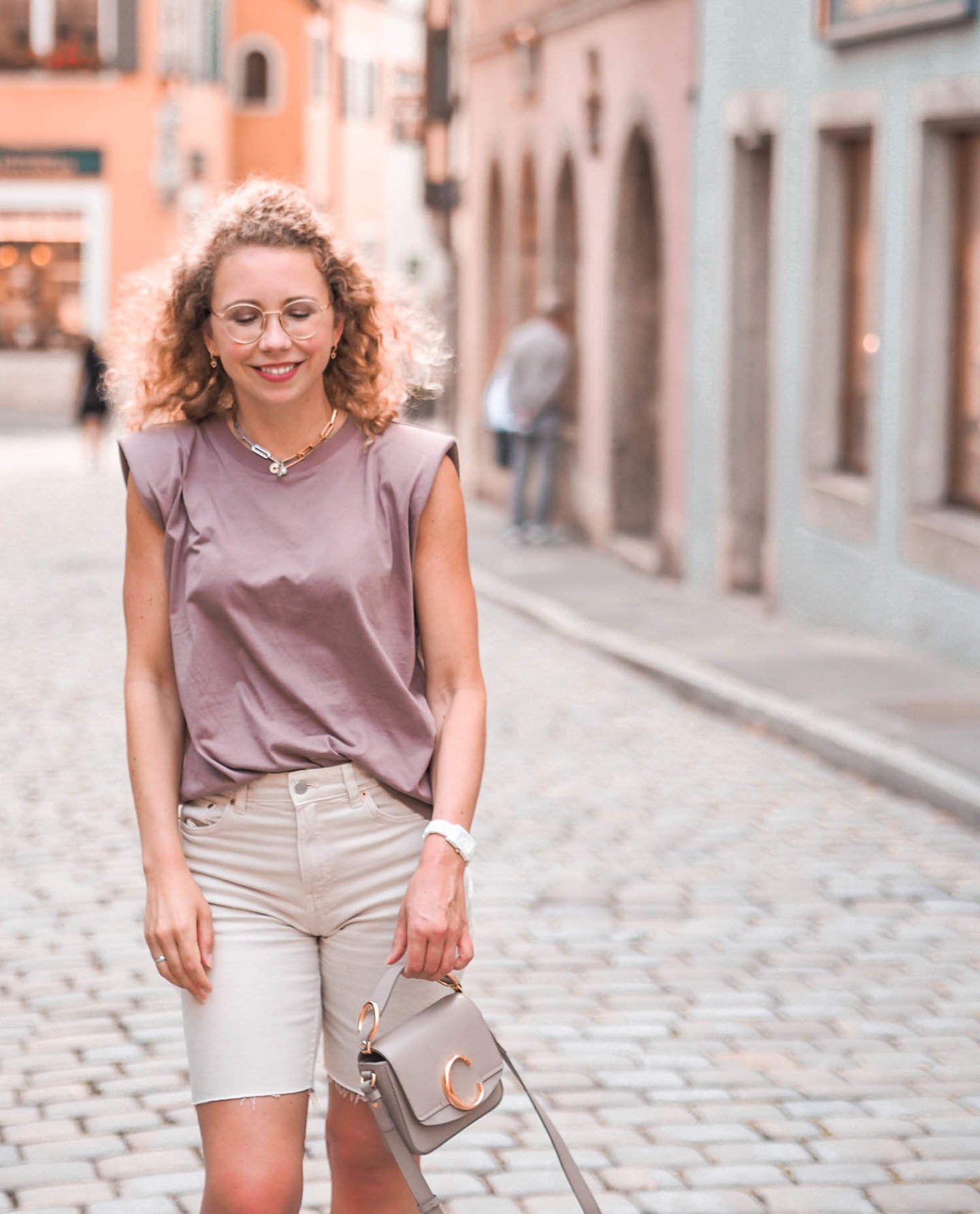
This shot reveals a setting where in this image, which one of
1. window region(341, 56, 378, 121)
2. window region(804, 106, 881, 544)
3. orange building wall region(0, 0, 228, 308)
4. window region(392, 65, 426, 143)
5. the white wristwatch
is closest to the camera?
the white wristwatch

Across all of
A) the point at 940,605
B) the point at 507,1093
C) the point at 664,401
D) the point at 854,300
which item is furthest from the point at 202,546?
the point at 664,401

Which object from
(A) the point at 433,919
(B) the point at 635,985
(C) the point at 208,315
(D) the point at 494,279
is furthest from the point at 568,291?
(A) the point at 433,919

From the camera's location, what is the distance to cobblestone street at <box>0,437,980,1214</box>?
4.71 m

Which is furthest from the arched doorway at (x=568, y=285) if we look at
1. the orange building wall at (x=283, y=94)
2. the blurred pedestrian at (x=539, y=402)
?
the orange building wall at (x=283, y=94)

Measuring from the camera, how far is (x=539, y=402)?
62.3 feet

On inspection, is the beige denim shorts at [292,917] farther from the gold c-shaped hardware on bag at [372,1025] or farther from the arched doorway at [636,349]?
the arched doorway at [636,349]

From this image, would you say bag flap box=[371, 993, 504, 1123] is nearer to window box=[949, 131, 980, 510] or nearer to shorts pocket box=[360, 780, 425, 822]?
shorts pocket box=[360, 780, 425, 822]

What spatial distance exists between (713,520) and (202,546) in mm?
12893

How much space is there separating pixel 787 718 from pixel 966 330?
305 centimetres

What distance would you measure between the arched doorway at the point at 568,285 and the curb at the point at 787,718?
18.2 feet

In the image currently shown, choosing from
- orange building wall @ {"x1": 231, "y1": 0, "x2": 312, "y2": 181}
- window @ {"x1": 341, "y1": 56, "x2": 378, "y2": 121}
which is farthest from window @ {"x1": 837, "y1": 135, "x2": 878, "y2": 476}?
window @ {"x1": 341, "y1": 56, "x2": 378, "y2": 121}

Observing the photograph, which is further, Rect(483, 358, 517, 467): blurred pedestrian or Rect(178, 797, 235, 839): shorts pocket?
Rect(483, 358, 517, 467): blurred pedestrian

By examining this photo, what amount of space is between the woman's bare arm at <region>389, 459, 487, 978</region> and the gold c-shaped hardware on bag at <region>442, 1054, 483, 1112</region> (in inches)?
4.5

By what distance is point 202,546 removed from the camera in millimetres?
3180
